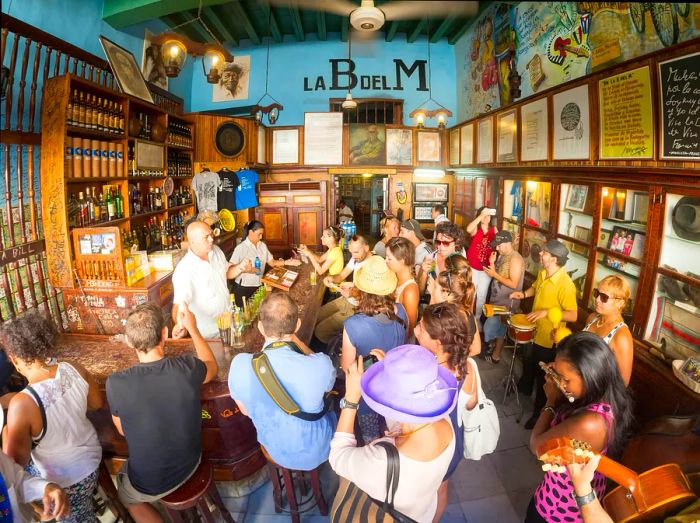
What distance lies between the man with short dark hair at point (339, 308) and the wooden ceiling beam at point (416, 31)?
6.40m

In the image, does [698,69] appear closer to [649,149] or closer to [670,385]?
[649,149]

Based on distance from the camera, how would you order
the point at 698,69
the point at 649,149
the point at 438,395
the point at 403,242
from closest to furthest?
the point at 438,395 < the point at 698,69 < the point at 649,149 < the point at 403,242

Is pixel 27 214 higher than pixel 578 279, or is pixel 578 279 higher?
pixel 27 214

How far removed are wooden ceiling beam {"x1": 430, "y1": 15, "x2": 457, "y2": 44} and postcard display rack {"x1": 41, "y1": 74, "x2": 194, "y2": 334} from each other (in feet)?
20.8

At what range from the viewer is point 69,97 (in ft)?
11.2

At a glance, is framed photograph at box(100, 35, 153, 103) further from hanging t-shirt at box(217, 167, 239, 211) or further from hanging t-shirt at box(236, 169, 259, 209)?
hanging t-shirt at box(236, 169, 259, 209)

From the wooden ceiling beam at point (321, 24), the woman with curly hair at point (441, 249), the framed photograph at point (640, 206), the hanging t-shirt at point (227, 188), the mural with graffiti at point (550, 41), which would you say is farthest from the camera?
the wooden ceiling beam at point (321, 24)

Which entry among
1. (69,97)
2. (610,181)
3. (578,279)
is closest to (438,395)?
(610,181)

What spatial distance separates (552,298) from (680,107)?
172cm

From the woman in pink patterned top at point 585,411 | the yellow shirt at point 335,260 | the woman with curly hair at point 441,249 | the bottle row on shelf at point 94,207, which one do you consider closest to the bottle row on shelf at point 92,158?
the bottle row on shelf at point 94,207

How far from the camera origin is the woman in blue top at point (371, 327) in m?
2.48

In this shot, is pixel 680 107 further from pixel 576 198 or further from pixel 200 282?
pixel 200 282

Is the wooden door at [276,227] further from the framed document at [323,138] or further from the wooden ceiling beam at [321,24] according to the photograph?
the wooden ceiling beam at [321,24]

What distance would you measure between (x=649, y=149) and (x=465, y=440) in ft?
9.00
